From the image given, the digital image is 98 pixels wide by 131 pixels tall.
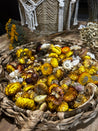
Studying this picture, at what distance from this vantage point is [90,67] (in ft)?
2.72

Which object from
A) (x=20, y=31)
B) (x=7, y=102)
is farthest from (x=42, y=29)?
(x=7, y=102)

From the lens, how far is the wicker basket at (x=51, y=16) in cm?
115

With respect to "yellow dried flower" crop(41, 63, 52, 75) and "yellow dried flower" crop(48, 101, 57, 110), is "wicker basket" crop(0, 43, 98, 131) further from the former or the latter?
"yellow dried flower" crop(41, 63, 52, 75)

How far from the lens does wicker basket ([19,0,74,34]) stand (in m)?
1.15

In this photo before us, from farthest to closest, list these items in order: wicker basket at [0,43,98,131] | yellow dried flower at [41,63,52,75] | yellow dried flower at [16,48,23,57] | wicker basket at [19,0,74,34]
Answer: wicker basket at [19,0,74,34]
yellow dried flower at [16,48,23,57]
yellow dried flower at [41,63,52,75]
wicker basket at [0,43,98,131]

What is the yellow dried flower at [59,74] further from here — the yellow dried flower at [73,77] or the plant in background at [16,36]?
the plant in background at [16,36]

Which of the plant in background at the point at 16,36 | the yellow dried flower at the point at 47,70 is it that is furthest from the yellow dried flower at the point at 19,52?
the plant in background at the point at 16,36

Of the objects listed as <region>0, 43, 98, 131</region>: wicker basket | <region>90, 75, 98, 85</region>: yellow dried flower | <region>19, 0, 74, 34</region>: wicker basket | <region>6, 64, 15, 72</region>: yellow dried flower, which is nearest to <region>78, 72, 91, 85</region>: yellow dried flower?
<region>90, 75, 98, 85</region>: yellow dried flower

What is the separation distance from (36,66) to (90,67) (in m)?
0.35

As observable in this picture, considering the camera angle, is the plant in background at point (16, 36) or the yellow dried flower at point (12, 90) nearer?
the yellow dried flower at point (12, 90)

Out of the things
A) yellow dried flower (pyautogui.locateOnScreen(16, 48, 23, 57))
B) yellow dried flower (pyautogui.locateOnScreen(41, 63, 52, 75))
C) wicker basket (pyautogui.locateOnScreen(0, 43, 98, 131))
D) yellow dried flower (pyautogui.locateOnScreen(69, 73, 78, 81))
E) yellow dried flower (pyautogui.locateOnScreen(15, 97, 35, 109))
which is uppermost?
yellow dried flower (pyautogui.locateOnScreen(16, 48, 23, 57))

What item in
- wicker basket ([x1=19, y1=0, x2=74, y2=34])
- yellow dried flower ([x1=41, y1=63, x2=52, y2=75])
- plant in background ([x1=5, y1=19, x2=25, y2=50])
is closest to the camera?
yellow dried flower ([x1=41, y1=63, x2=52, y2=75])

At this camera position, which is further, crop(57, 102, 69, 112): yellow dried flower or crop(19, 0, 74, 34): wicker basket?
crop(19, 0, 74, 34): wicker basket

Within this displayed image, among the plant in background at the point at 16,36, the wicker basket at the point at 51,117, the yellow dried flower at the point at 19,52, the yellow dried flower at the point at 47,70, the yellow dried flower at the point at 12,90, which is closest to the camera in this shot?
the wicker basket at the point at 51,117
